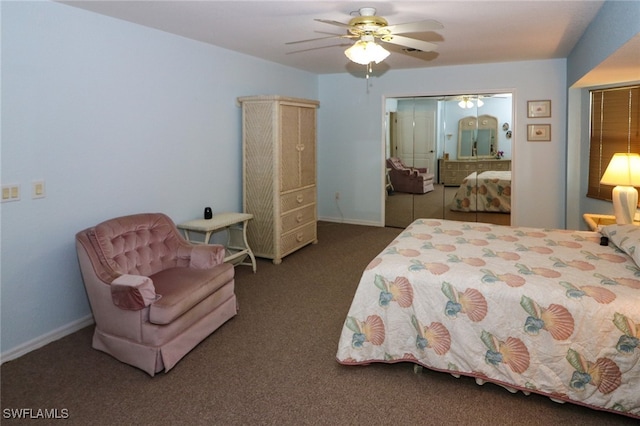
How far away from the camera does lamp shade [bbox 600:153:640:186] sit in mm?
3584

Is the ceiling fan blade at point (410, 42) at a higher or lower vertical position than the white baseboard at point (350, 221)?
higher

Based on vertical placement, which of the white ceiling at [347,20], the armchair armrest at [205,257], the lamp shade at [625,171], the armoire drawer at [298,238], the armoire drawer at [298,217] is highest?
the white ceiling at [347,20]

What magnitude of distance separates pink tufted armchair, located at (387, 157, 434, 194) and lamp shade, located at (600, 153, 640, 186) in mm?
2926

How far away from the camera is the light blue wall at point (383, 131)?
5602mm

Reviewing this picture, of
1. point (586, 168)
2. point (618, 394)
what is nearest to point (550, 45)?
point (586, 168)

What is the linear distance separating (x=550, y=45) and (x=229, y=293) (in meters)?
4.18

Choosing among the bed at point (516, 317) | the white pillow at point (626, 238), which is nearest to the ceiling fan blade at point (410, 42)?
the bed at point (516, 317)

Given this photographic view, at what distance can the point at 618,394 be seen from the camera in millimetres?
2094

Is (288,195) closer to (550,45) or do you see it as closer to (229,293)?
(229,293)

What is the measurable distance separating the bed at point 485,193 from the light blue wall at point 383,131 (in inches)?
7.0

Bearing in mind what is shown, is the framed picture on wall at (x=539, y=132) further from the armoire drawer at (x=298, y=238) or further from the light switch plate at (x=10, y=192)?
the light switch plate at (x=10, y=192)

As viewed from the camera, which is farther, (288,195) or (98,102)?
(288,195)

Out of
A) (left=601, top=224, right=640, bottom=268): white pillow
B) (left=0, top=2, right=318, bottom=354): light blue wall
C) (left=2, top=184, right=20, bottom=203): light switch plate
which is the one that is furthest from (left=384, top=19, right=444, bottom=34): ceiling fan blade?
(left=2, top=184, right=20, bottom=203): light switch plate

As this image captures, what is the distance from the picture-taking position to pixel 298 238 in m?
5.25
